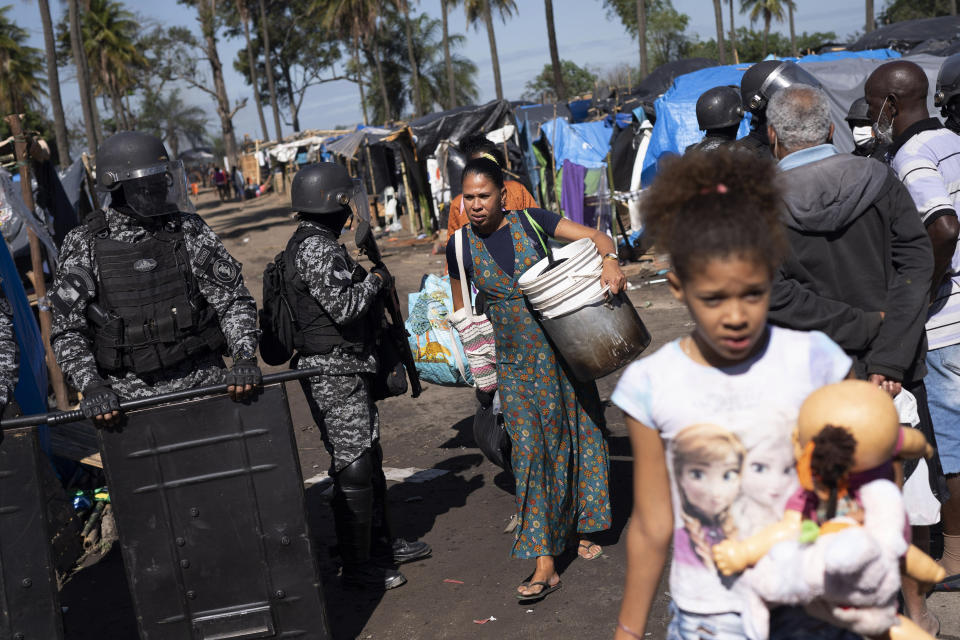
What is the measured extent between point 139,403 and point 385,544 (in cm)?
174

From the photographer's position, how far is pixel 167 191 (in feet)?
12.3

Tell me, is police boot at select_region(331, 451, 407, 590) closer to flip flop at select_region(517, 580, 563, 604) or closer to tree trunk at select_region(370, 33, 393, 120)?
flip flop at select_region(517, 580, 563, 604)

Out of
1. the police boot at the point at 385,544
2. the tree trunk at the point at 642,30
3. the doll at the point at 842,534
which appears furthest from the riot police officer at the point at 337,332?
the tree trunk at the point at 642,30

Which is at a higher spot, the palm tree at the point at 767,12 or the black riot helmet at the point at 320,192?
the palm tree at the point at 767,12

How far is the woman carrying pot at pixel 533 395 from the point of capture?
419 centimetres

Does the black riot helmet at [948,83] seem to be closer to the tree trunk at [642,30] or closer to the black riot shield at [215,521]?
the black riot shield at [215,521]

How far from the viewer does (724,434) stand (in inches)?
73.7

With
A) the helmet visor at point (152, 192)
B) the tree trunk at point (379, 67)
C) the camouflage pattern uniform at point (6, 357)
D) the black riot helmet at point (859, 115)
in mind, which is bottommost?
the camouflage pattern uniform at point (6, 357)

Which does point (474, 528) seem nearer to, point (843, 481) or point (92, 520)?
point (92, 520)

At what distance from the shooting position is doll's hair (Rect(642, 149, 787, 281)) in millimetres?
1807

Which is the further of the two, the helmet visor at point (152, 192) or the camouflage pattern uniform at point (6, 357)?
the helmet visor at point (152, 192)

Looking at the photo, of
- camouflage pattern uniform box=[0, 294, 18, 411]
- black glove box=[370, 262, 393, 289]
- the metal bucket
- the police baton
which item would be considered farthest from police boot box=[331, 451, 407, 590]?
camouflage pattern uniform box=[0, 294, 18, 411]

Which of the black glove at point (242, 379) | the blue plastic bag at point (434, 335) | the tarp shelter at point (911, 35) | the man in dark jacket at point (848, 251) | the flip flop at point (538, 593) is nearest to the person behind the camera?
the man in dark jacket at point (848, 251)

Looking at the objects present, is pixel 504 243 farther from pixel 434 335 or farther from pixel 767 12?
pixel 767 12
